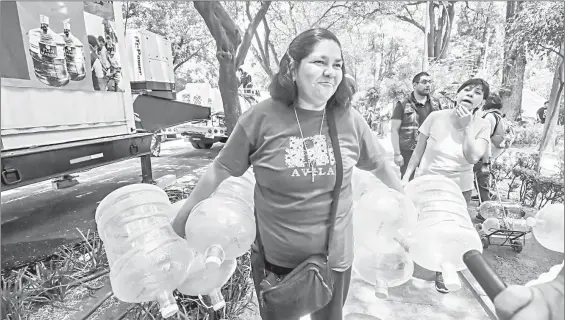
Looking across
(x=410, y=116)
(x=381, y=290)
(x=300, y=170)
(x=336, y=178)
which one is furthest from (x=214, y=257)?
(x=410, y=116)

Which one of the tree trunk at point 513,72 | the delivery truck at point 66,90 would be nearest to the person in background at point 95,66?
the delivery truck at point 66,90

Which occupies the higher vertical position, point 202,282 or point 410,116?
point 410,116

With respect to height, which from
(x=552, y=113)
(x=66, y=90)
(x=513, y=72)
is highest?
(x=513, y=72)

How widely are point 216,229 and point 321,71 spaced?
81cm

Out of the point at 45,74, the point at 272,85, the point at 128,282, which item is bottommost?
the point at 128,282

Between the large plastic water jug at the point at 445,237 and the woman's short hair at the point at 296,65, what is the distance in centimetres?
69

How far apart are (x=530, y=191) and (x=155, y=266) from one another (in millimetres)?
5645

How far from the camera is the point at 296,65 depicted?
1.43m

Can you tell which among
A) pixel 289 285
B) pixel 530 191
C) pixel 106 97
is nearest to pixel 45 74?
pixel 106 97

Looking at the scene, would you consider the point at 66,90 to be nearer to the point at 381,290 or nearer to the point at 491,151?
the point at 381,290

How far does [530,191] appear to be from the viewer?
5004 mm

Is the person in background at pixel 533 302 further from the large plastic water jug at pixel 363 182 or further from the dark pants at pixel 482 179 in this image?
the dark pants at pixel 482 179

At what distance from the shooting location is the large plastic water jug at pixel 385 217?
1581mm

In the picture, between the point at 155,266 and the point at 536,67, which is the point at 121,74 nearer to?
the point at 155,266
